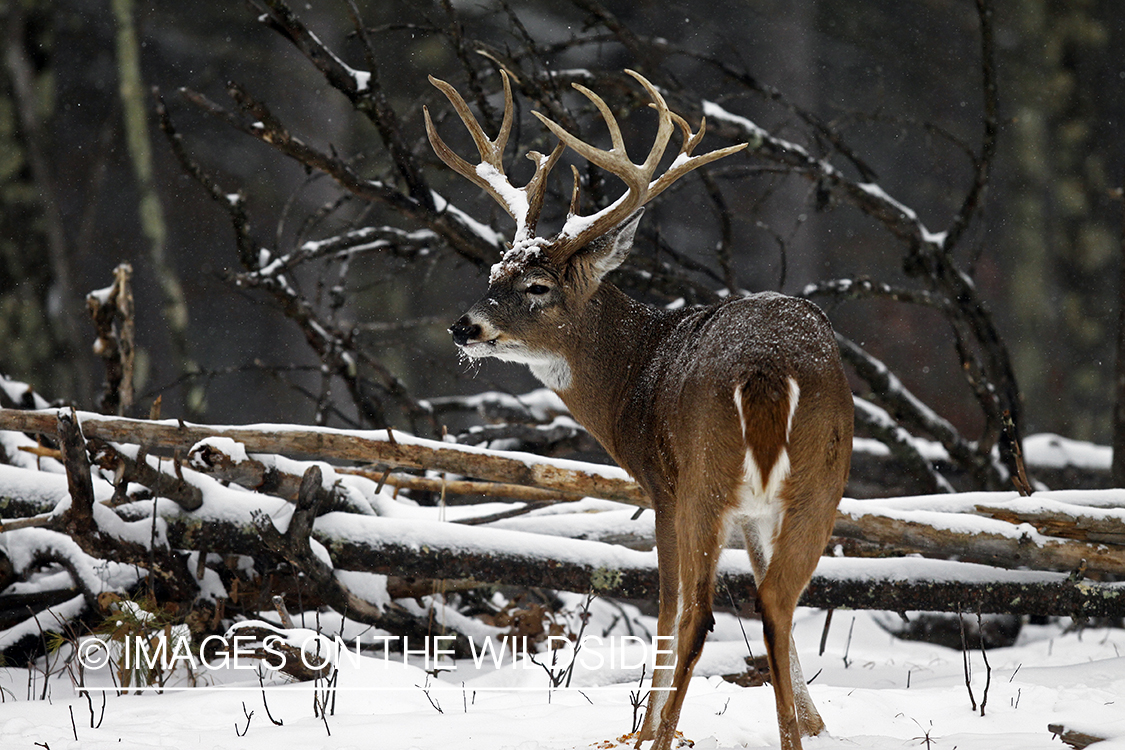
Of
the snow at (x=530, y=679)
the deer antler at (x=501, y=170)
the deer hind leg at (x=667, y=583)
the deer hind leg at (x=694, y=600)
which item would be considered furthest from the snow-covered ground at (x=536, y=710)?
the deer antler at (x=501, y=170)

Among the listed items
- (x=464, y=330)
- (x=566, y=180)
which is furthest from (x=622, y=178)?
(x=566, y=180)

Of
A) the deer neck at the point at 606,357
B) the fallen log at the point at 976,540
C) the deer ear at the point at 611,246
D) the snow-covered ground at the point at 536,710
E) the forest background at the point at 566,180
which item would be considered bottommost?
the snow-covered ground at the point at 536,710

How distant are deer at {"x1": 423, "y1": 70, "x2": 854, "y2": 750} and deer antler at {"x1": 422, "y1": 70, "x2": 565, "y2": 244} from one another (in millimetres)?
11

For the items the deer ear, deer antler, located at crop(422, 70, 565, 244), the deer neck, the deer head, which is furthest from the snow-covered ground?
deer antler, located at crop(422, 70, 565, 244)

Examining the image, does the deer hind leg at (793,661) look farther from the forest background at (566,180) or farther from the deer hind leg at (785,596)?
the forest background at (566,180)

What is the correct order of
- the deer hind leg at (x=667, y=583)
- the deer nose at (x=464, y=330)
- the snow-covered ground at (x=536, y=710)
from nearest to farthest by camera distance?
the snow-covered ground at (x=536, y=710) < the deer hind leg at (x=667, y=583) < the deer nose at (x=464, y=330)

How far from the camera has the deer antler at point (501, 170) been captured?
4223 mm

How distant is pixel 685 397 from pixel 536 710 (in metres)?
1.34

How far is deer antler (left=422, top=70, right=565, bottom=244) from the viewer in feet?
13.9

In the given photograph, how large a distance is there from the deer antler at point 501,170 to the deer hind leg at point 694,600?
1.74 meters

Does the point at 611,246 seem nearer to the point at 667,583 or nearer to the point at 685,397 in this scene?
the point at 685,397

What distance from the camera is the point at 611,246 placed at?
3.99 meters

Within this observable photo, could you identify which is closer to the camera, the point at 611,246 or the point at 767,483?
the point at 767,483

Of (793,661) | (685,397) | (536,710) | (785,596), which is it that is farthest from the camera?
(536,710)
